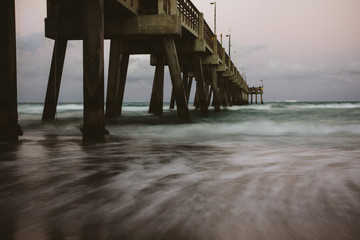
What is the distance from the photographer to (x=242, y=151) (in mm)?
5699

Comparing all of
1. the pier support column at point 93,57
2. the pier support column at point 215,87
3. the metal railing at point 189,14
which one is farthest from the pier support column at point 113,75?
the pier support column at point 215,87

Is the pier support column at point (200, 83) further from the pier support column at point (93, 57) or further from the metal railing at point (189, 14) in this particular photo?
the pier support column at point (93, 57)

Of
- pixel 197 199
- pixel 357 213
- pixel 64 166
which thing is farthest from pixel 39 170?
pixel 357 213

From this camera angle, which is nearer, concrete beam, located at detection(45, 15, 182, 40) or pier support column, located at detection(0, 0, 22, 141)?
pier support column, located at detection(0, 0, 22, 141)

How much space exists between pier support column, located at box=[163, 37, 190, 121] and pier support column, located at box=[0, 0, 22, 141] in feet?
20.2

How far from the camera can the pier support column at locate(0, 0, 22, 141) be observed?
562cm

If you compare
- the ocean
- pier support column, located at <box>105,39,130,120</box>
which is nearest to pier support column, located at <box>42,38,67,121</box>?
pier support column, located at <box>105,39,130,120</box>

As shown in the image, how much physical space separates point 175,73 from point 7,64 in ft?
21.8

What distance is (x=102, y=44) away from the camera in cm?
604

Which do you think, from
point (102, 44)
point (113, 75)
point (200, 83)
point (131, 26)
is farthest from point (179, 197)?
point (200, 83)

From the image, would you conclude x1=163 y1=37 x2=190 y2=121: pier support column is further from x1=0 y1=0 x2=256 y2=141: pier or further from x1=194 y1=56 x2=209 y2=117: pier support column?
x1=194 y1=56 x2=209 y2=117: pier support column

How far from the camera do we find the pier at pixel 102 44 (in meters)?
5.88

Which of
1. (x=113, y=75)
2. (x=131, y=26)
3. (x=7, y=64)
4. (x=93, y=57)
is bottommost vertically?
(x=7, y=64)

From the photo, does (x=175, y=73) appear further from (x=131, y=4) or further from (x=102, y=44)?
(x=102, y=44)
